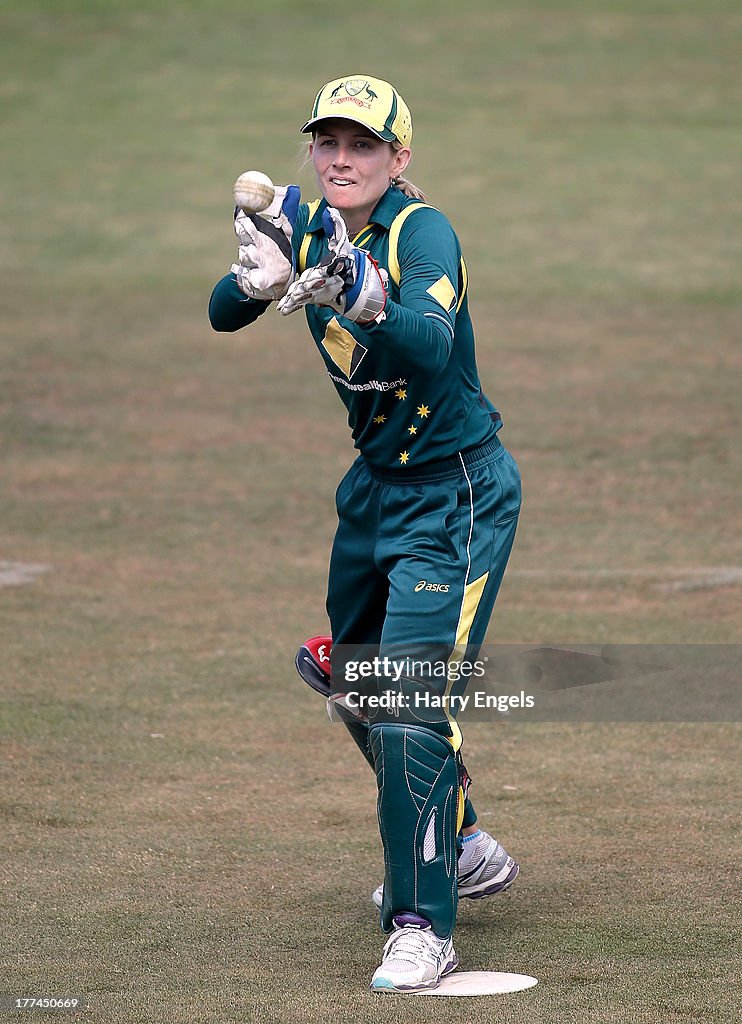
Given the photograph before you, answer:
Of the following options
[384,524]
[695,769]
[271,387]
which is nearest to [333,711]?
[384,524]

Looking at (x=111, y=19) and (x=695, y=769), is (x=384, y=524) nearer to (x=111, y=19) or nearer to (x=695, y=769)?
(x=695, y=769)

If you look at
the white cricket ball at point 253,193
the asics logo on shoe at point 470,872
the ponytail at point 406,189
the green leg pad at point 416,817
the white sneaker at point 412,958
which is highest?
the ponytail at point 406,189

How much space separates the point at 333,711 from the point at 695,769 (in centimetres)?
176

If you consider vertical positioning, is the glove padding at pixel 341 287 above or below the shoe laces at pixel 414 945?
above

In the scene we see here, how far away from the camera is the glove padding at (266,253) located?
391 cm

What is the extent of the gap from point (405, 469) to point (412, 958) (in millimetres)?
1246

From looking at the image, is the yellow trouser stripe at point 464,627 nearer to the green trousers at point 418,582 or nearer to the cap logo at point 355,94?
the green trousers at point 418,582

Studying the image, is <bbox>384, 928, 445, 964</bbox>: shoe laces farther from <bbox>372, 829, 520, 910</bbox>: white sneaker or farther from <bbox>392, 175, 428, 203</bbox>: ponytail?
<bbox>392, 175, 428, 203</bbox>: ponytail

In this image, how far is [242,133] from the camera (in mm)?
22172

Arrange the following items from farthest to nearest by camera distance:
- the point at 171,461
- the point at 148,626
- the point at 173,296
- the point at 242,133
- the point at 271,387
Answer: the point at 242,133
the point at 173,296
the point at 271,387
the point at 171,461
the point at 148,626

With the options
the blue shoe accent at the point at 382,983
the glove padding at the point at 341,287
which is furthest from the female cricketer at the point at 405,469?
the glove padding at the point at 341,287

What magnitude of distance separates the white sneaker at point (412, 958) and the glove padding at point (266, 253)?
1.60 m

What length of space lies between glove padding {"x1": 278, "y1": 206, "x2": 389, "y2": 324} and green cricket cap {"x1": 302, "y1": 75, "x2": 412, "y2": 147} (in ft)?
1.62

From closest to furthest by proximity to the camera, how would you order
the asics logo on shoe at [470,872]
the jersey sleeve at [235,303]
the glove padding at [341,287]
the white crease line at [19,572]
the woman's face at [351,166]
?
the glove padding at [341,287]
the woman's face at [351,166]
the jersey sleeve at [235,303]
the asics logo on shoe at [470,872]
the white crease line at [19,572]
